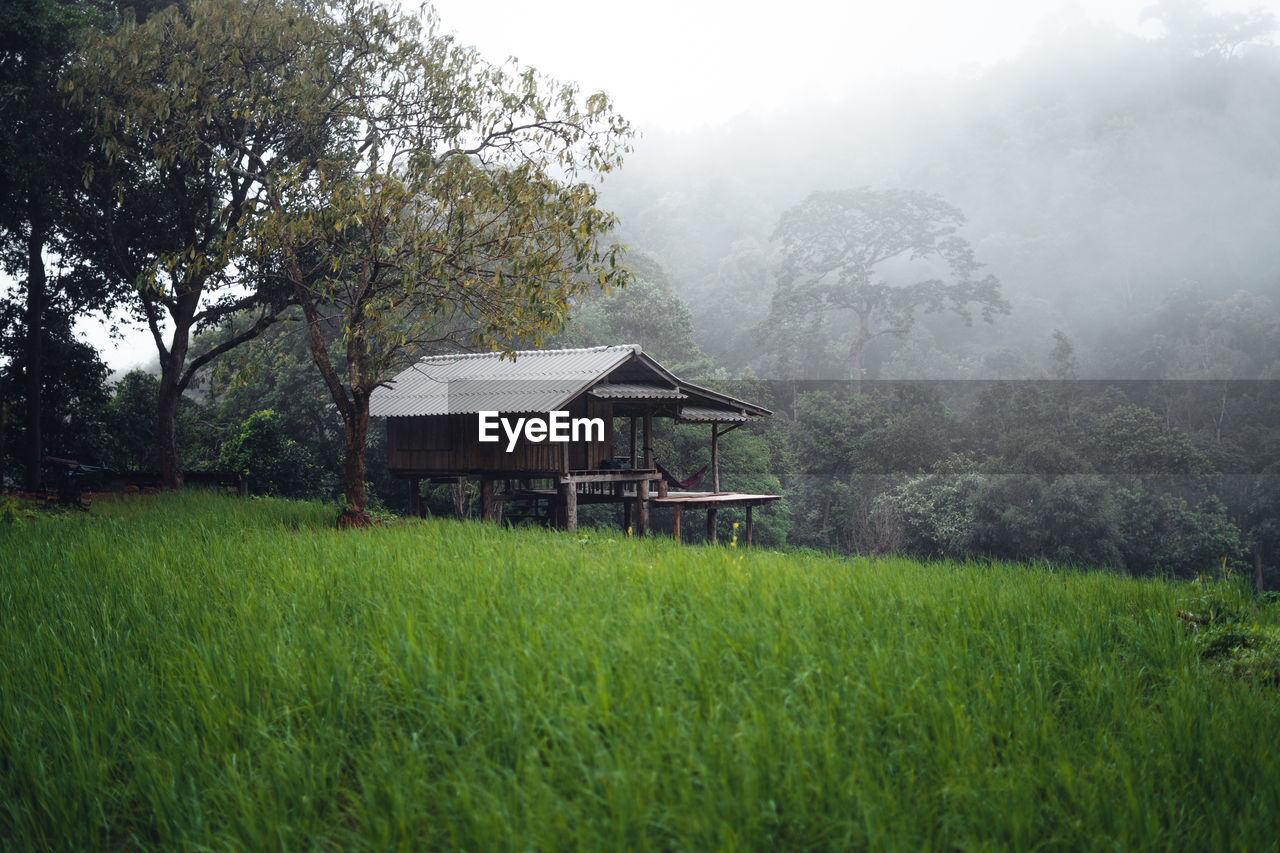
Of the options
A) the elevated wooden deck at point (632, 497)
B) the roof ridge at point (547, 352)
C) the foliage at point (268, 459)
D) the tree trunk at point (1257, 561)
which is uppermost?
the roof ridge at point (547, 352)

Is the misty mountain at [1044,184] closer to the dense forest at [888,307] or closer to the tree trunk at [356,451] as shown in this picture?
the dense forest at [888,307]

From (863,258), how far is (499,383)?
3173cm

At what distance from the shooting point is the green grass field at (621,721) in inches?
99.7

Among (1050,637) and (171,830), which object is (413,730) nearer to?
(171,830)

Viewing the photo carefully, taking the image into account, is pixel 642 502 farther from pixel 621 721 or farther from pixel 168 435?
pixel 621 721

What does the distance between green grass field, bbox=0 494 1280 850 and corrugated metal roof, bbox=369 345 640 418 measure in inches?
340

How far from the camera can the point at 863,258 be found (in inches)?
1673

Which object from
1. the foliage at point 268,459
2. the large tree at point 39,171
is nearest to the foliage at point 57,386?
the large tree at point 39,171

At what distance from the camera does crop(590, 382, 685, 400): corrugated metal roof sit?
14023mm

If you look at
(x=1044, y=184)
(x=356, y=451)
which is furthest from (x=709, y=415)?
(x=1044, y=184)

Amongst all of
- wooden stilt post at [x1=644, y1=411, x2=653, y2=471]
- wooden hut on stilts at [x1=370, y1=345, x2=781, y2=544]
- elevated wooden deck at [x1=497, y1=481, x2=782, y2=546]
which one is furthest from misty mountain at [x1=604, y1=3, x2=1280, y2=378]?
wooden hut on stilts at [x1=370, y1=345, x2=781, y2=544]

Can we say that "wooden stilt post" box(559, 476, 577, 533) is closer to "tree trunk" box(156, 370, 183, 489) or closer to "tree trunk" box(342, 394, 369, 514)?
"tree trunk" box(342, 394, 369, 514)

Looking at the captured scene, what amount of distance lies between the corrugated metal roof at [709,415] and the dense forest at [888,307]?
123 inches

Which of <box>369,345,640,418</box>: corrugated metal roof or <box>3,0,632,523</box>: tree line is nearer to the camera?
<box>3,0,632,523</box>: tree line
